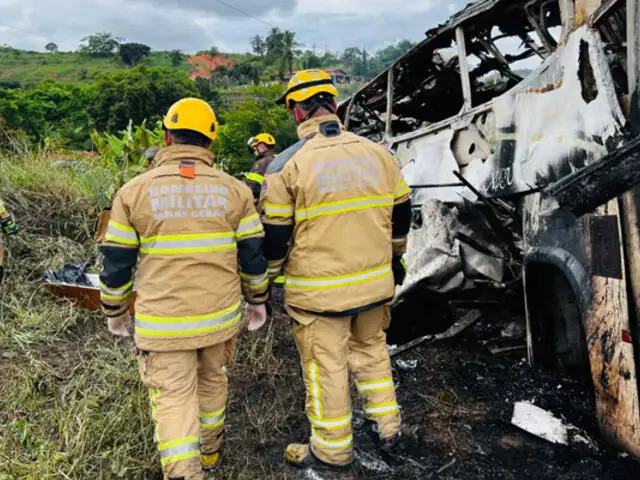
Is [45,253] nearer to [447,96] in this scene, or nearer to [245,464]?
[245,464]

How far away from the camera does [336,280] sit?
221cm

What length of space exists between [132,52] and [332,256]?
9528cm

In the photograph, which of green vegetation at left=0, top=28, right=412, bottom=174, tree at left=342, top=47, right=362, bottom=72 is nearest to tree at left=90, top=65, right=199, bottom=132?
green vegetation at left=0, top=28, right=412, bottom=174

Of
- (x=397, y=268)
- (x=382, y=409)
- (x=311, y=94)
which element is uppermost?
(x=311, y=94)

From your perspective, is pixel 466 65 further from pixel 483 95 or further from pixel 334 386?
pixel 334 386

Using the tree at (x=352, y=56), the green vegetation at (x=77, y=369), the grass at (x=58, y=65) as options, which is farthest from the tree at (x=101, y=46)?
the green vegetation at (x=77, y=369)

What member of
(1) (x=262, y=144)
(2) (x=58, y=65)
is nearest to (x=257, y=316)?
(1) (x=262, y=144)

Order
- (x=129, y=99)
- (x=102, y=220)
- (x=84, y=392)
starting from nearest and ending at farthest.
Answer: (x=84, y=392), (x=102, y=220), (x=129, y=99)

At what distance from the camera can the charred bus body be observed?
6.51 ft

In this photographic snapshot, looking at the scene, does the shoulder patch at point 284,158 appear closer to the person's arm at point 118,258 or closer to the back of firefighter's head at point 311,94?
the back of firefighter's head at point 311,94

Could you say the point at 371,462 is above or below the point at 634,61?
below

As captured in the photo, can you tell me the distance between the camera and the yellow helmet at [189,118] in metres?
2.10

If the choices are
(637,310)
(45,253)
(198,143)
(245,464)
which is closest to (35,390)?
(245,464)

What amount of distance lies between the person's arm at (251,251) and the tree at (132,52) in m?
93.3
